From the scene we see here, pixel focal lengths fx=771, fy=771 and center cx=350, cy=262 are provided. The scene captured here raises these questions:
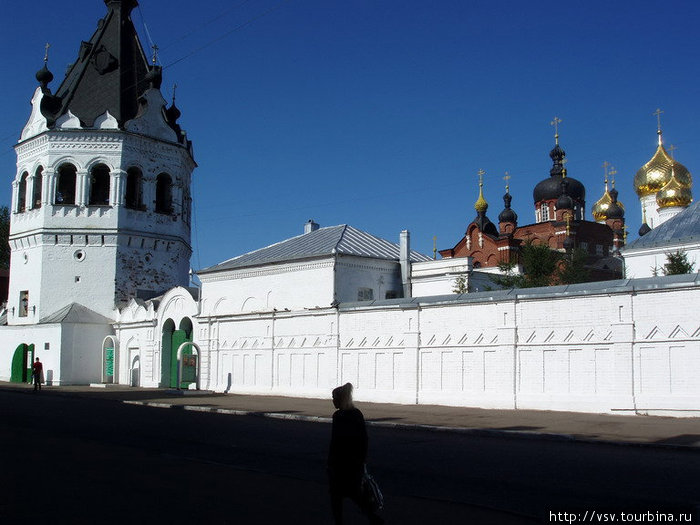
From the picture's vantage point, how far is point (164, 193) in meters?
42.7

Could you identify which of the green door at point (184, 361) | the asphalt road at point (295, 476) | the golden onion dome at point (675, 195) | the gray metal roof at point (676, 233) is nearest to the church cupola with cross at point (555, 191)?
the golden onion dome at point (675, 195)

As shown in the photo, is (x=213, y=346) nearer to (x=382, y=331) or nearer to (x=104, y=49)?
(x=382, y=331)

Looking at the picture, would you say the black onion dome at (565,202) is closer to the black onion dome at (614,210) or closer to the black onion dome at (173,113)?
the black onion dome at (614,210)

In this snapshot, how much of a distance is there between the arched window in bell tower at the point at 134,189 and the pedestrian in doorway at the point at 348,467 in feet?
119

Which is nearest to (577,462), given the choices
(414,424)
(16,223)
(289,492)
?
(289,492)

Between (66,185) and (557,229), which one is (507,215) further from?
(66,185)

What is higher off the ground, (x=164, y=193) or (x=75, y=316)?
(x=164, y=193)

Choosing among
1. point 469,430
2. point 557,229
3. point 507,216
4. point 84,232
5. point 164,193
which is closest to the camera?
point 469,430

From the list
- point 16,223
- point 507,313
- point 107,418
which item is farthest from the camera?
point 16,223

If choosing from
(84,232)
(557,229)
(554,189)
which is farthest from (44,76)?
(554,189)

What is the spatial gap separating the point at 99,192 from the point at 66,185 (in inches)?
83.4

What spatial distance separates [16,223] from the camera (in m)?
41.6

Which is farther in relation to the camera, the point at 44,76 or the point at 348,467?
the point at 44,76

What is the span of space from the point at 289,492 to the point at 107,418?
40.2 feet
